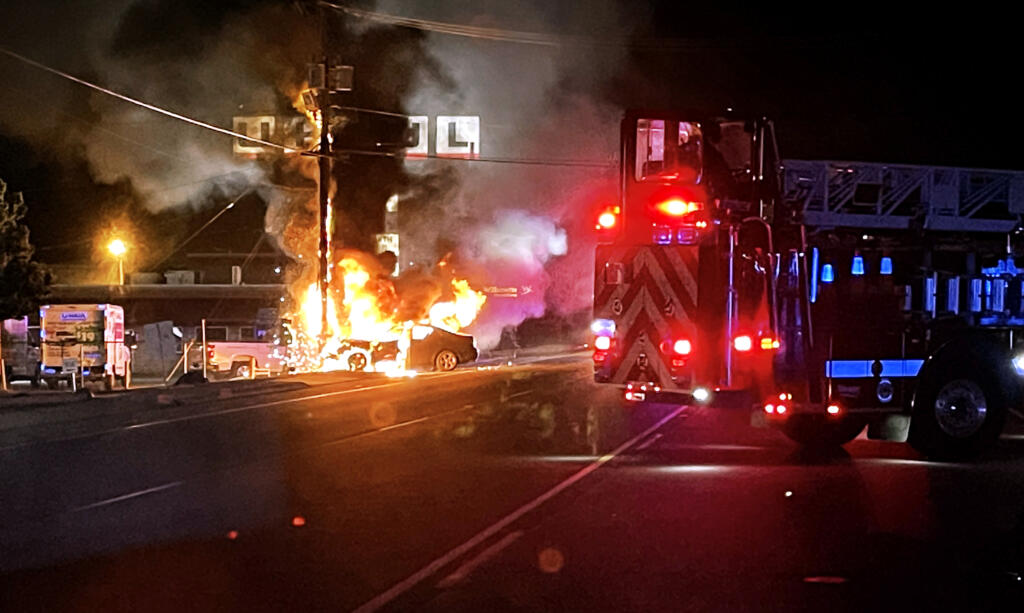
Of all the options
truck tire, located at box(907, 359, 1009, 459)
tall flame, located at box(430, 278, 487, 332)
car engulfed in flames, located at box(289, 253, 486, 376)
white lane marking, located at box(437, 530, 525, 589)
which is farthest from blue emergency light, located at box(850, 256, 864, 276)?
tall flame, located at box(430, 278, 487, 332)

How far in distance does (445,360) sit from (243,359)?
7037 millimetres

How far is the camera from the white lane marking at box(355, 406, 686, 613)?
659cm

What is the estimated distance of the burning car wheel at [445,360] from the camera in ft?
103

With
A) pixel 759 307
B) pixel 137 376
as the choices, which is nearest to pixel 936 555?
pixel 759 307

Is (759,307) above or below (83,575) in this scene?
above

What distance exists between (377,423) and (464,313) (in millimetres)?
18583

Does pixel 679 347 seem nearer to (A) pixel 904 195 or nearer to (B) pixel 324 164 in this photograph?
(A) pixel 904 195

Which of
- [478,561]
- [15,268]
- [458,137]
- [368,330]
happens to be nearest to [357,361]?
[368,330]

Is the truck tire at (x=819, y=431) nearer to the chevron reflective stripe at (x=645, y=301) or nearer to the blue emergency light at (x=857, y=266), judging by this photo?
the blue emergency light at (x=857, y=266)

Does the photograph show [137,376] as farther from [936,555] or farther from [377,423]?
[936,555]

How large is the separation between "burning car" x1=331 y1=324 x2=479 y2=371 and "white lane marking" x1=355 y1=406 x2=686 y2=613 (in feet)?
60.6

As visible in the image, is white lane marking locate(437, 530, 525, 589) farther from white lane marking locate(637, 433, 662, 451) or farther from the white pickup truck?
the white pickup truck

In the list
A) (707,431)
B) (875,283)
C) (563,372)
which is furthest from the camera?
(563,372)

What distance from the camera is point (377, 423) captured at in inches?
661
